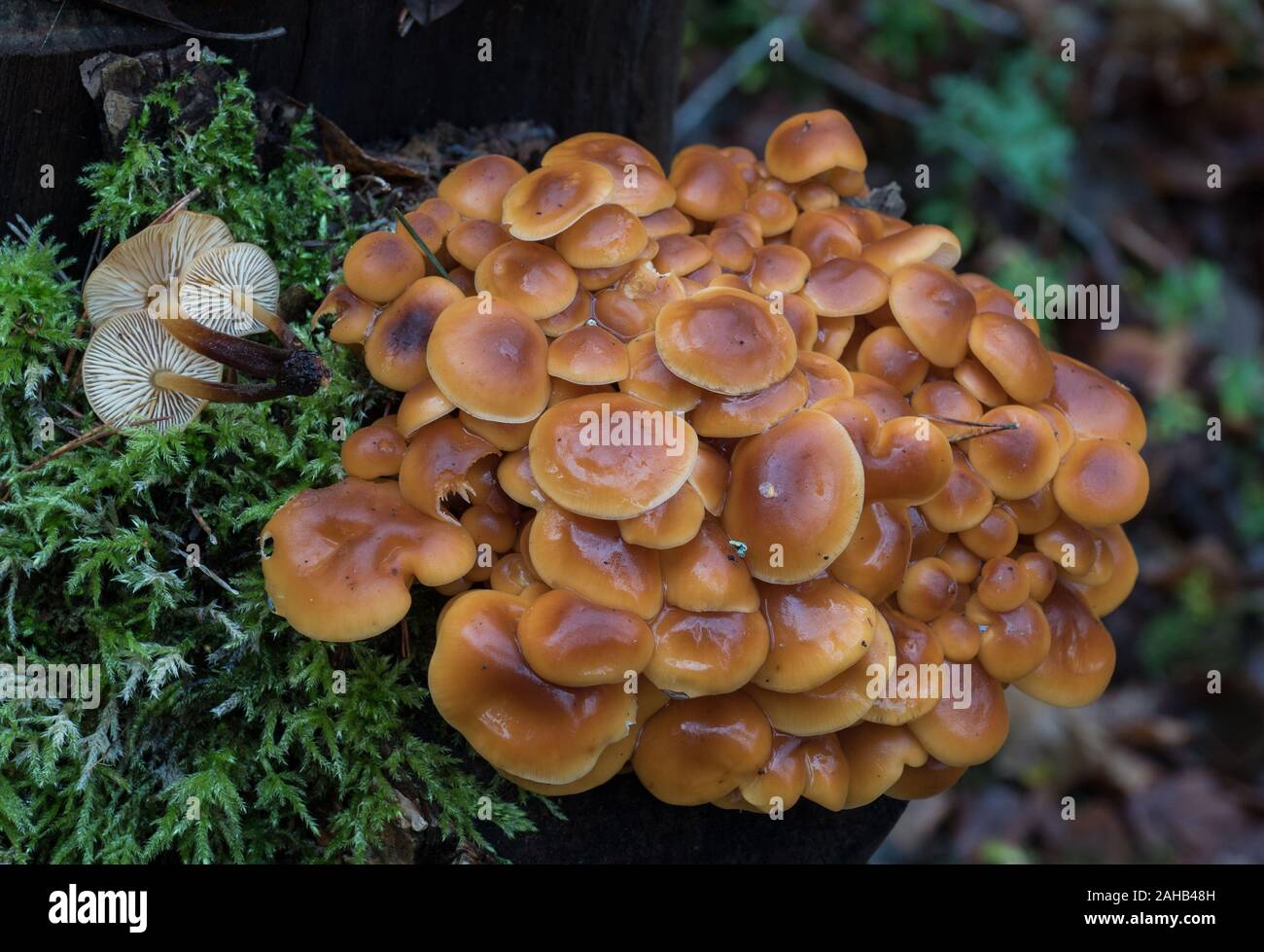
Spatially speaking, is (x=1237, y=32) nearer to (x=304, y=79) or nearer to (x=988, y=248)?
(x=988, y=248)

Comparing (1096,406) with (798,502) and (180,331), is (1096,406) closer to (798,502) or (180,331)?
Result: (798,502)

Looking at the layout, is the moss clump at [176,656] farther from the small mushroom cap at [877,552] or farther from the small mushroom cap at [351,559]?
the small mushroom cap at [877,552]

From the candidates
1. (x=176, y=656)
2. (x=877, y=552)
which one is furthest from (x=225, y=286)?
(x=877, y=552)

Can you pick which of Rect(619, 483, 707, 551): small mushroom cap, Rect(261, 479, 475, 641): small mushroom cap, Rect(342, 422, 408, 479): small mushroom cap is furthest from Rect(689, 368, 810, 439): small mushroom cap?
Rect(342, 422, 408, 479): small mushroom cap

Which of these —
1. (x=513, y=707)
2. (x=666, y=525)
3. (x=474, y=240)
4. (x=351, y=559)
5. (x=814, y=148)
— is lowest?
(x=513, y=707)

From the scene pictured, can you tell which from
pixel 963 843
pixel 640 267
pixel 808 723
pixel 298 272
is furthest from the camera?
pixel 963 843

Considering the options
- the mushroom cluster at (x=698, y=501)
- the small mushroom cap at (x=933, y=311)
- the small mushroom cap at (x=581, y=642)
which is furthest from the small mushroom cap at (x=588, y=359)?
the small mushroom cap at (x=933, y=311)
